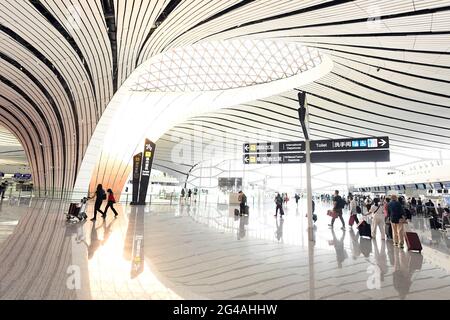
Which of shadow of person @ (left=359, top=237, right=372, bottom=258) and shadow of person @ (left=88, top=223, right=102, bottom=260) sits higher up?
shadow of person @ (left=88, top=223, right=102, bottom=260)

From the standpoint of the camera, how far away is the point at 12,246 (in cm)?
520

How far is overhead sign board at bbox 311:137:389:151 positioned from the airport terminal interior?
0.12ft

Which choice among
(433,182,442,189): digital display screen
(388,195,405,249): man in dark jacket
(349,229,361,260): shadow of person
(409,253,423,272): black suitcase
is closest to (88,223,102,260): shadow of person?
(349,229,361,260): shadow of person

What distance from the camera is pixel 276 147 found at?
35.8 feet

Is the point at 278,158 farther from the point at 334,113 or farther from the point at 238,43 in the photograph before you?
the point at 334,113

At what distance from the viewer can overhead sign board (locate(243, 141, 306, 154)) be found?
33.6ft

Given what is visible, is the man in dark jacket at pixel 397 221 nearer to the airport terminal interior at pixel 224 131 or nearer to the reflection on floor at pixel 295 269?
the airport terminal interior at pixel 224 131

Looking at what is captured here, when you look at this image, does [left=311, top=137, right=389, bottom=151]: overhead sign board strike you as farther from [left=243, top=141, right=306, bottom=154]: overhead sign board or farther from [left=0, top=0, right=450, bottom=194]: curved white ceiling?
[left=0, top=0, right=450, bottom=194]: curved white ceiling

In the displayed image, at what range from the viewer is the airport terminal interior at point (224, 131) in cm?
402
